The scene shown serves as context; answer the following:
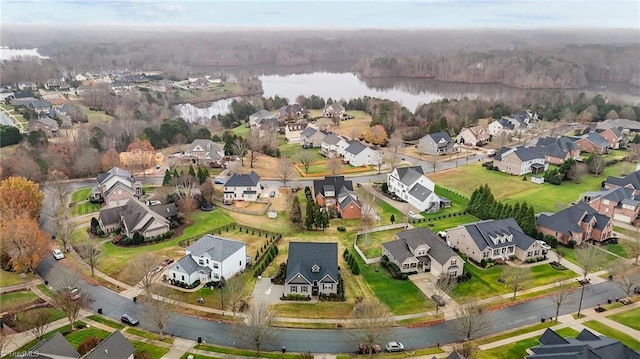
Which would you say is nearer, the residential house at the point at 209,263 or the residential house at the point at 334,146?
the residential house at the point at 209,263

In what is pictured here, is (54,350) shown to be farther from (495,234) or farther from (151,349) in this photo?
(495,234)

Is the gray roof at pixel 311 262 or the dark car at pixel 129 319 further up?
the gray roof at pixel 311 262

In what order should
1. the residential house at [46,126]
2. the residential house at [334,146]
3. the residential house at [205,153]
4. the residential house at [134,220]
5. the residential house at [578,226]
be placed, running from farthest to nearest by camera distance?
the residential house at [46,126]
the residential house at [334,146]
the residential house at [205,153]
the residential house at [134,220]
the residential house at [578,226]

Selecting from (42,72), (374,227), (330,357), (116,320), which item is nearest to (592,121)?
(374,227)

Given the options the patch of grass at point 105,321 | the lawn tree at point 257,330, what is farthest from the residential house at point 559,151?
the patch of grass at point 105,321

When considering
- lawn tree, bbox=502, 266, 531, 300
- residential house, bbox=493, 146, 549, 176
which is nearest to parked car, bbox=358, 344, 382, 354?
lawn tree, bbox=502, 266, 531, 300

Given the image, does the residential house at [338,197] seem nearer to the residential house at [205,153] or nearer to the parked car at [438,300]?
the parked car at [438,300]

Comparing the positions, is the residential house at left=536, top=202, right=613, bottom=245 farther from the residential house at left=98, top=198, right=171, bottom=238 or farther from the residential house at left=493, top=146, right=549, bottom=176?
the residential house at left=98, top=198, right=171, bottom=238

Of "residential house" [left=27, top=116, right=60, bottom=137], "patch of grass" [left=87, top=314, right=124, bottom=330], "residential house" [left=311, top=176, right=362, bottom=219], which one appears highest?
"residential house" [left=27, top=116, right=60, bottom=137]
